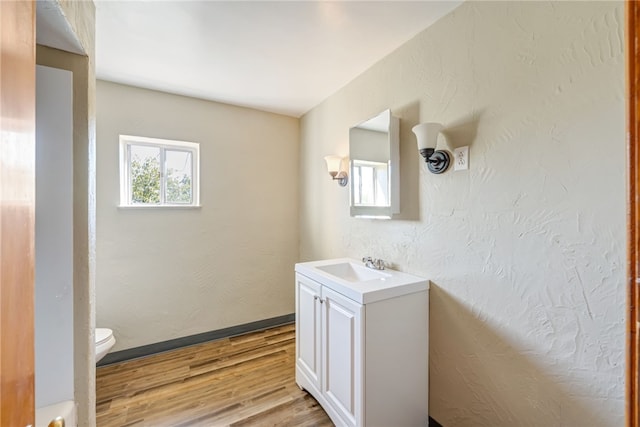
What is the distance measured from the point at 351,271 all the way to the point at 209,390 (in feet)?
4.41

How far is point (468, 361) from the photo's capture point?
136cm

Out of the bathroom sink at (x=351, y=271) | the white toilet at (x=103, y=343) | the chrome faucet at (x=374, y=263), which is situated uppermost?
the chrome faucet at (x=374, y=263)

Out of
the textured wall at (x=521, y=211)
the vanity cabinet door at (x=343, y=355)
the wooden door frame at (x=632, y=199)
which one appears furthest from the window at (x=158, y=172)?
the wooden door frame at (x=632, y=199)

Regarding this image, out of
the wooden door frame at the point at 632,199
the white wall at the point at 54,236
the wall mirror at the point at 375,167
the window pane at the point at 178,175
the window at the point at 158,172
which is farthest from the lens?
the window pane at the point at 178,175

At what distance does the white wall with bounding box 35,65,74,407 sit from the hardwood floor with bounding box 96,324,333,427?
956 millimetres

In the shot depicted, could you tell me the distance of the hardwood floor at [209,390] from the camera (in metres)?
1.64

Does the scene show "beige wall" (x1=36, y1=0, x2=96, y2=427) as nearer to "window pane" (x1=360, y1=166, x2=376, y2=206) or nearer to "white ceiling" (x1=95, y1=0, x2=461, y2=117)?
"white ceiling" (x1=95, y1=0, x2=461, y2=117)

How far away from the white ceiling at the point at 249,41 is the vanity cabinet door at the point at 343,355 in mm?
1582

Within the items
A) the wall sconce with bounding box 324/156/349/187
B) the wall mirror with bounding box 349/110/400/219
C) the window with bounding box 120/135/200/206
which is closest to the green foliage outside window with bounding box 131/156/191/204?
the window with bounding box 120/135/200/206

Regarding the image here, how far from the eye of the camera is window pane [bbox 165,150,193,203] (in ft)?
8.14

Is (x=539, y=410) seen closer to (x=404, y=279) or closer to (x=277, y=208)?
(x=404, y=279)

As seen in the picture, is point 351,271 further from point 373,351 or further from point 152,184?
point 152,184

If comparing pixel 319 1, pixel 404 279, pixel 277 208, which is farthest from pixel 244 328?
pixel 319 1

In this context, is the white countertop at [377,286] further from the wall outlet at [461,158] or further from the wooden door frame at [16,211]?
the wooden door frame at [16,211]
